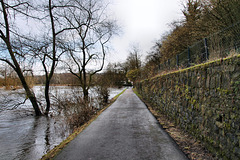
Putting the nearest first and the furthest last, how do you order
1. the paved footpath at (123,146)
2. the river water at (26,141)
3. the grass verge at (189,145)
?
1. the grass verge at (189,145)
2. the paved footpath at (123,146)
3. the river water at (26,141)

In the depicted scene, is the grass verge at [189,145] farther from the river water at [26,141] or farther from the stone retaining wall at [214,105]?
the river water at [26,141]

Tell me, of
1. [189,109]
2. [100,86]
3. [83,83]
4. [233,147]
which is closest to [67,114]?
[189,109]

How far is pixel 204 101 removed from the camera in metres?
3.85

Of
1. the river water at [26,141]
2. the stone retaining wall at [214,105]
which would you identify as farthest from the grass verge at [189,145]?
the river water at [26,141]

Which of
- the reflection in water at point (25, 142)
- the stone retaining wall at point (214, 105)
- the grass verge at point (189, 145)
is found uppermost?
the stone retaining wall at point (214, 105)

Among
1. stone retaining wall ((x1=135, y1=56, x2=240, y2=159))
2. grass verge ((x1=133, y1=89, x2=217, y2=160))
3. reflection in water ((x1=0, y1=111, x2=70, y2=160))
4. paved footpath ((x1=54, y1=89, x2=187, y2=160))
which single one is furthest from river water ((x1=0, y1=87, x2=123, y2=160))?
stone retaining wall ((x1=135, y1=56, x2=240, y2=159))

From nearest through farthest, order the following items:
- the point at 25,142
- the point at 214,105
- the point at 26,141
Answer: the point at 214,105
the point at 25,142
the point at 26,141

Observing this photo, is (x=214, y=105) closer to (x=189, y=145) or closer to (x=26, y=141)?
(x=189, y=145)

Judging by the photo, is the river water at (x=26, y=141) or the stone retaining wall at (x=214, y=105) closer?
the stone retaining wall at (x=214, y=105)

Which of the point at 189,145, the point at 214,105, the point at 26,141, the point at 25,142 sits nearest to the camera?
the point at 214,105

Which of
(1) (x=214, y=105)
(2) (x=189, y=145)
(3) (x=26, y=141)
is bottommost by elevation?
(3) (x=26, y=141)

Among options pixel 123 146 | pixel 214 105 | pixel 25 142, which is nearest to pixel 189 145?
pixel 214 105

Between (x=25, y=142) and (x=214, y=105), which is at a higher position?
(x=214, y=105)

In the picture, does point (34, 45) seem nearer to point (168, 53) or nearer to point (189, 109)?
point (189, 109)
